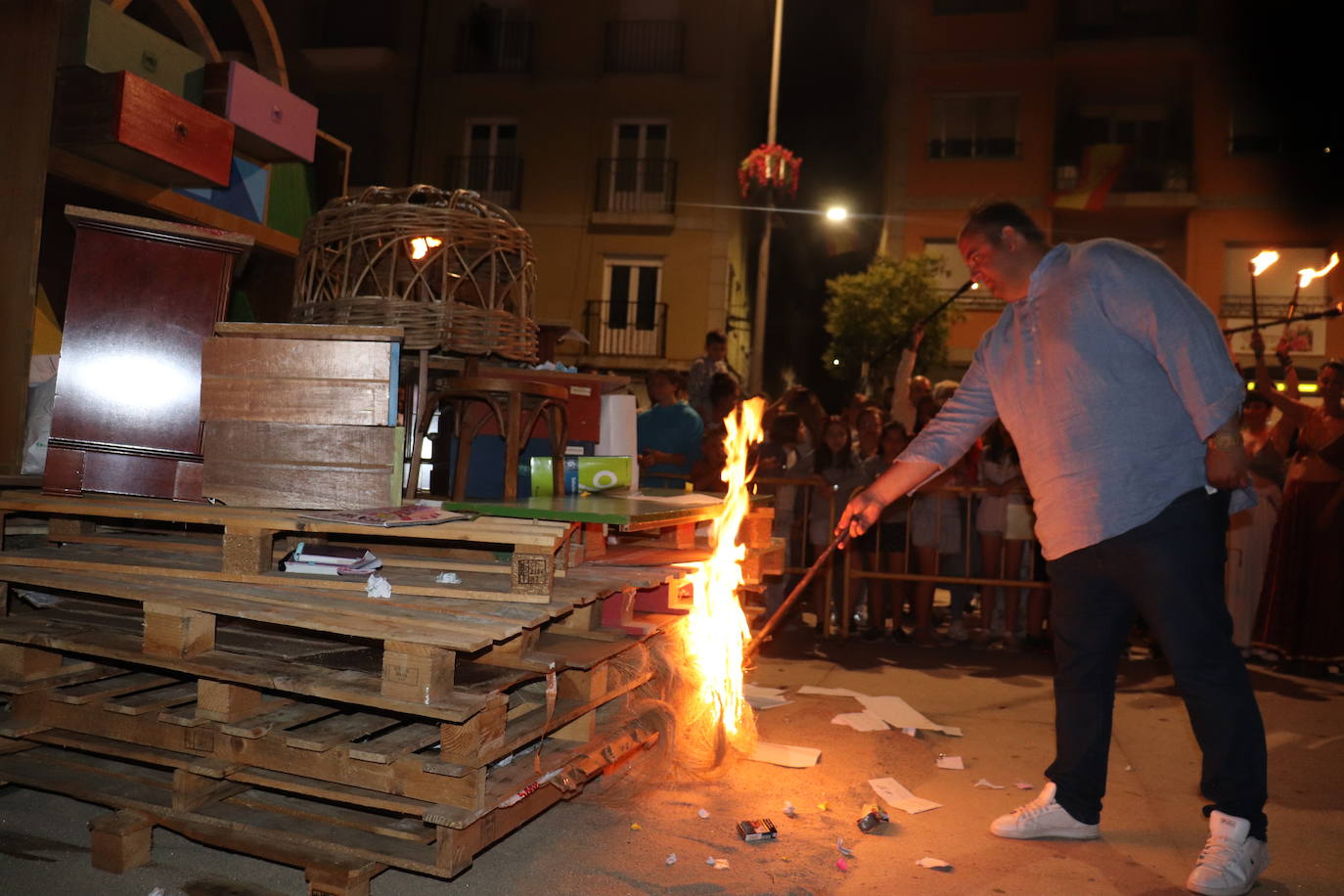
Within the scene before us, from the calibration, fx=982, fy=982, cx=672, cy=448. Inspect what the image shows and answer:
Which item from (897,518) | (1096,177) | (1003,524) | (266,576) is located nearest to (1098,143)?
(1096,177)

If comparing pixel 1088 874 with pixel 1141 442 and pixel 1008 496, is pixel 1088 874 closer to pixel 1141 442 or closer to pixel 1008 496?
pixel 1141 442

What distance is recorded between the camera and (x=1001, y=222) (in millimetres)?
3631

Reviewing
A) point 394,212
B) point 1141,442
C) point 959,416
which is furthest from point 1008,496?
point 394,212

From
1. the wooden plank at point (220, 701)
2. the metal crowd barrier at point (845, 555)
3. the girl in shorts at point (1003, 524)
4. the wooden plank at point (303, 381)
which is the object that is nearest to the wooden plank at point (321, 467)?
the wooden plank at point (303, 381)

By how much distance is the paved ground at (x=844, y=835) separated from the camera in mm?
3010

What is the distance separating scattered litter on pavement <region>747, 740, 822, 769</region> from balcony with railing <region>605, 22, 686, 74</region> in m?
19.7

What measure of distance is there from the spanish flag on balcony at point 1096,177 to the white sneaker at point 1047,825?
2033cm

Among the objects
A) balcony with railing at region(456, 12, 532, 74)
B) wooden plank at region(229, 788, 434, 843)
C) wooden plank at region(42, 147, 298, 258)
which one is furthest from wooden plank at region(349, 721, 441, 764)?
balcony with railing at region(456, 12, 532, 74)

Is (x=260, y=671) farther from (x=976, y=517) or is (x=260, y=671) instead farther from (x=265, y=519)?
(x=976, y=517)

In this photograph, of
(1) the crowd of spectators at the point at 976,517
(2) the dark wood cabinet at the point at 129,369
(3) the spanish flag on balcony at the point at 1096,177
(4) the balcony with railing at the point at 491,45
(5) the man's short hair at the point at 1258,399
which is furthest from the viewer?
(4) the balcony with railing at the point at 491,45

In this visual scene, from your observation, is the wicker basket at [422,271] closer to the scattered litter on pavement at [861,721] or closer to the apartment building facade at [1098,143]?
the scattered litter on pavement at [861,721]

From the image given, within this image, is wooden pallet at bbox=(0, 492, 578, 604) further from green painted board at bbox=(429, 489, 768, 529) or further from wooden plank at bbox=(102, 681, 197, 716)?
wooden plank at bbox=(102, 681, 197, 716)

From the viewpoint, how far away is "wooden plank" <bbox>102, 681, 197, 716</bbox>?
3115 millimetres

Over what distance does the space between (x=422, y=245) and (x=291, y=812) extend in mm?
2242
